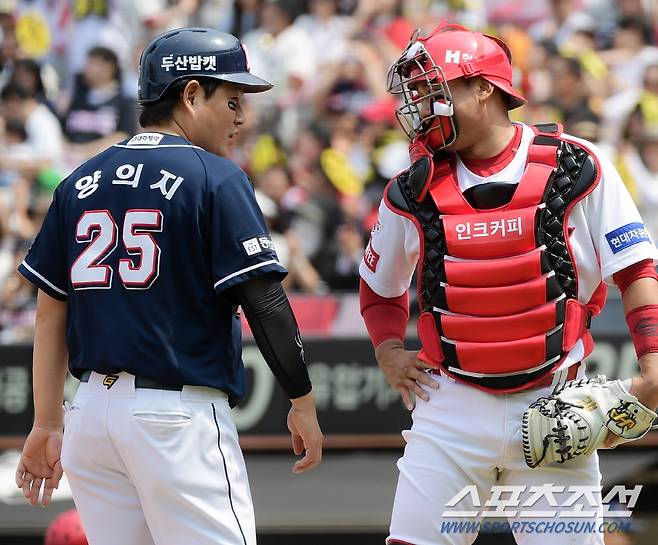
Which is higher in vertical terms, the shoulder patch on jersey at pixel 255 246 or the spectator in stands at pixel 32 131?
the shoulder patch on jersey at pixel 255 246

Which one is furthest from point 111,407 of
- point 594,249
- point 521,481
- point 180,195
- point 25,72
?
point 25,72

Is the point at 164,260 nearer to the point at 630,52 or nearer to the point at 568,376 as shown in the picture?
the point at 568,376

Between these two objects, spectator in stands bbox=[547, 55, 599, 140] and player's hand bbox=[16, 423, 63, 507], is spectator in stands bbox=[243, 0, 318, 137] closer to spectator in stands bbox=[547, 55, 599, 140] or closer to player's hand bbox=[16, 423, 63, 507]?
spectator in stands bbox=[547, 55, 599, 140]

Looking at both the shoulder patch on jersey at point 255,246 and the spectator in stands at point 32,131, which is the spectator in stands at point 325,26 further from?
the shoulder patch on jersey at point 255,246

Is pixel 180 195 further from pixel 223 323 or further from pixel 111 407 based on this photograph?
Answer: pixel 111 407

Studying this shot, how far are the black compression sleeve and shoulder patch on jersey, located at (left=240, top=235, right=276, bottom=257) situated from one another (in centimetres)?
8

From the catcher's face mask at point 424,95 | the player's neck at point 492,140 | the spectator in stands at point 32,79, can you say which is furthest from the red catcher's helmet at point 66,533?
the spectator in stands at point 32,79

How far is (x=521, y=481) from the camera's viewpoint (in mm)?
3773

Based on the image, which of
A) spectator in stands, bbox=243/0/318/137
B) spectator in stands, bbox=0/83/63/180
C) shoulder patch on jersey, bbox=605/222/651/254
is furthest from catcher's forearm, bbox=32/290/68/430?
spectator in stands, bbox=243/0/318/137

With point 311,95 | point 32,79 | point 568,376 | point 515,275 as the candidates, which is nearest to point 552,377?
point 568,376

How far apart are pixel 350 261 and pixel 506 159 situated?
538 cm

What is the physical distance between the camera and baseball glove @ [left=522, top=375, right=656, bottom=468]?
11.7ft

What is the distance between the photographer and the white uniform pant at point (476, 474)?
12.2 ft

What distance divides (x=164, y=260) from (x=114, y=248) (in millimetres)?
167
